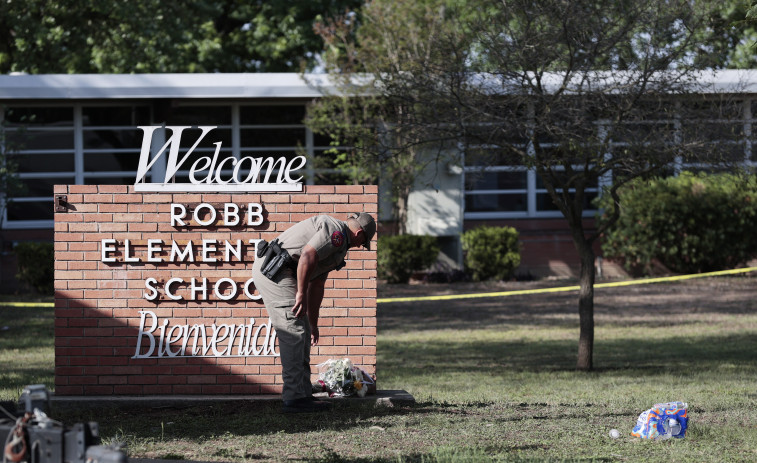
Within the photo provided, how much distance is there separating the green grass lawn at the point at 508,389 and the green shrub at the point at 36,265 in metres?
2.11

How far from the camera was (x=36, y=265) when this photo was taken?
20.1m

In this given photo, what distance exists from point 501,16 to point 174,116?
1315 centimetres

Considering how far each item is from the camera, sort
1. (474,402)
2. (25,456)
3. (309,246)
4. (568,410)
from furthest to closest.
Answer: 1. (474,402)
2. (568,410)
3. (309,246)
4. (25,456)

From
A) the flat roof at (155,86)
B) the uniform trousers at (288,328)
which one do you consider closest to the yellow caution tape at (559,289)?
the flat roof at (155,86)

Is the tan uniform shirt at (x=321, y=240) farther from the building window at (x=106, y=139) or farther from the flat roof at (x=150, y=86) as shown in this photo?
the building window at (x=106, y=139)

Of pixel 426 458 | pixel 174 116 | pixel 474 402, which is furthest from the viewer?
pixel 174 116

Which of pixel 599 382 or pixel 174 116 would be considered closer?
pixel 599 382

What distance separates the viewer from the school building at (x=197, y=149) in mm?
21141

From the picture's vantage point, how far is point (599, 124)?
439 inches

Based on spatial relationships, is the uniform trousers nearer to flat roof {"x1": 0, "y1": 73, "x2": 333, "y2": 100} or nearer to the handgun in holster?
the handgun in holster

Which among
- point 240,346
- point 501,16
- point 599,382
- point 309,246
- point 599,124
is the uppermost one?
point 501,16

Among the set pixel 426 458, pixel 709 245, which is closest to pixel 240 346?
pixel 426 458

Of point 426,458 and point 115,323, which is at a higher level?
point 115,323

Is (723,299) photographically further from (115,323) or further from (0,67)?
(0,67)
